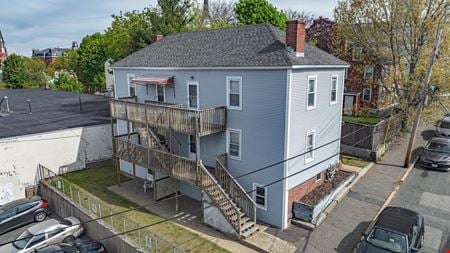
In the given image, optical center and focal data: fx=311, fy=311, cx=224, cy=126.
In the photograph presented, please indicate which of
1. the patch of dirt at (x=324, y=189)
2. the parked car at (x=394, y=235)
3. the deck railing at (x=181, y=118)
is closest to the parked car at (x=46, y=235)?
the deck railing at (x=181, y=118)

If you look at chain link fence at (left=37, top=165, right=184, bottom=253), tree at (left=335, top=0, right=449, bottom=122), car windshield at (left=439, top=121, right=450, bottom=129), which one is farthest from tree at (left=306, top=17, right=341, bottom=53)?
chain link fence at (left=37, top=165, right=184, bottom=253)

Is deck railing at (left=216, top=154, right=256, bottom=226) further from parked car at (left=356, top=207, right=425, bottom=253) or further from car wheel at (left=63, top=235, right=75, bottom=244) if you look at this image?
car wheel at (left=63, top=235, right=75, bottom=244)

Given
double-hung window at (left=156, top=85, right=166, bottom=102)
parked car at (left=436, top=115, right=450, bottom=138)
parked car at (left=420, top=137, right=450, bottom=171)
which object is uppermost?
double-hung window at (left=156, top=85, right=166, bottom=102)

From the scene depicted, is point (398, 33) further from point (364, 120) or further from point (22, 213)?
point (22, 213)

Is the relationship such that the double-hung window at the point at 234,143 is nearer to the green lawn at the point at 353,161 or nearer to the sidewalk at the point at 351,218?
the sidewalk at the point at 351,218

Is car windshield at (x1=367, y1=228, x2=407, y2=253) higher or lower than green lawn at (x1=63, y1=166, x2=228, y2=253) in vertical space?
higher

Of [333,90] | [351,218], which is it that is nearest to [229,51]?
[333,90]

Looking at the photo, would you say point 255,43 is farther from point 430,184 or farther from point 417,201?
point 430,184
